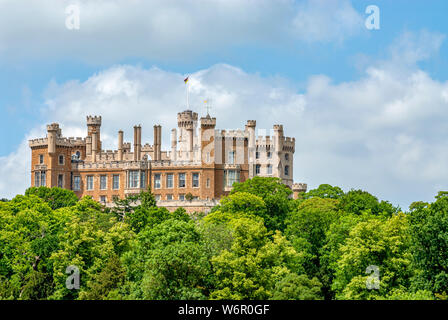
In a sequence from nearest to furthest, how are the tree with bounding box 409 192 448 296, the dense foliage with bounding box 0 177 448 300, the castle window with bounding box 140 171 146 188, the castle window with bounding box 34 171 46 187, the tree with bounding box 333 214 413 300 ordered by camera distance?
the tree with bounding box 409 192 448 296 < the dense foliage with bounding box 0 177 448 300 < the tree with bounding box 333 214 413 300 < the castle window with bounding box 140 171 146 188 < the castle window with bounding box 34 171 46 187

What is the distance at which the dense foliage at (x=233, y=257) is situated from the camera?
223 ft

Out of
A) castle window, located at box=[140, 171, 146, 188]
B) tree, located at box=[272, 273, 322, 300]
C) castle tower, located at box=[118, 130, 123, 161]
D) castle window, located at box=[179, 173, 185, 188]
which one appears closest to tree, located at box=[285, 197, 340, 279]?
tree, located at box=[272, 273, 322, 300]

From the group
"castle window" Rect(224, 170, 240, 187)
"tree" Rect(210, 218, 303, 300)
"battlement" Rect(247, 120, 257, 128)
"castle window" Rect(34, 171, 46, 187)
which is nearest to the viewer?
"tree" Rect(210, 218, 303, 300)

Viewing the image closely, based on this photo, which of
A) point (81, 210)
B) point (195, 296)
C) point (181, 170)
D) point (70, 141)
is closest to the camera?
point (195, 296)

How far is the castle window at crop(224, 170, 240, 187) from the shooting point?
121m

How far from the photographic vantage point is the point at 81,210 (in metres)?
109

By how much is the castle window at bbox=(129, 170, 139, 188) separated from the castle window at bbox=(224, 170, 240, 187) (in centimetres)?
1048

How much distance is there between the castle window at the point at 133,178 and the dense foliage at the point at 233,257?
79.8 ft

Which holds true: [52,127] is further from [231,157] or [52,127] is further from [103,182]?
[231,157]

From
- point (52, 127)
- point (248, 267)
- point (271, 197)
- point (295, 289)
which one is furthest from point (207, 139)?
point (295, 289)

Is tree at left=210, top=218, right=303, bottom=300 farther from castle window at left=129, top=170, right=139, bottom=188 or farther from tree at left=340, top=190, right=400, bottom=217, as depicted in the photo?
castle window at left=129, top=170, right=139, bottom=188
